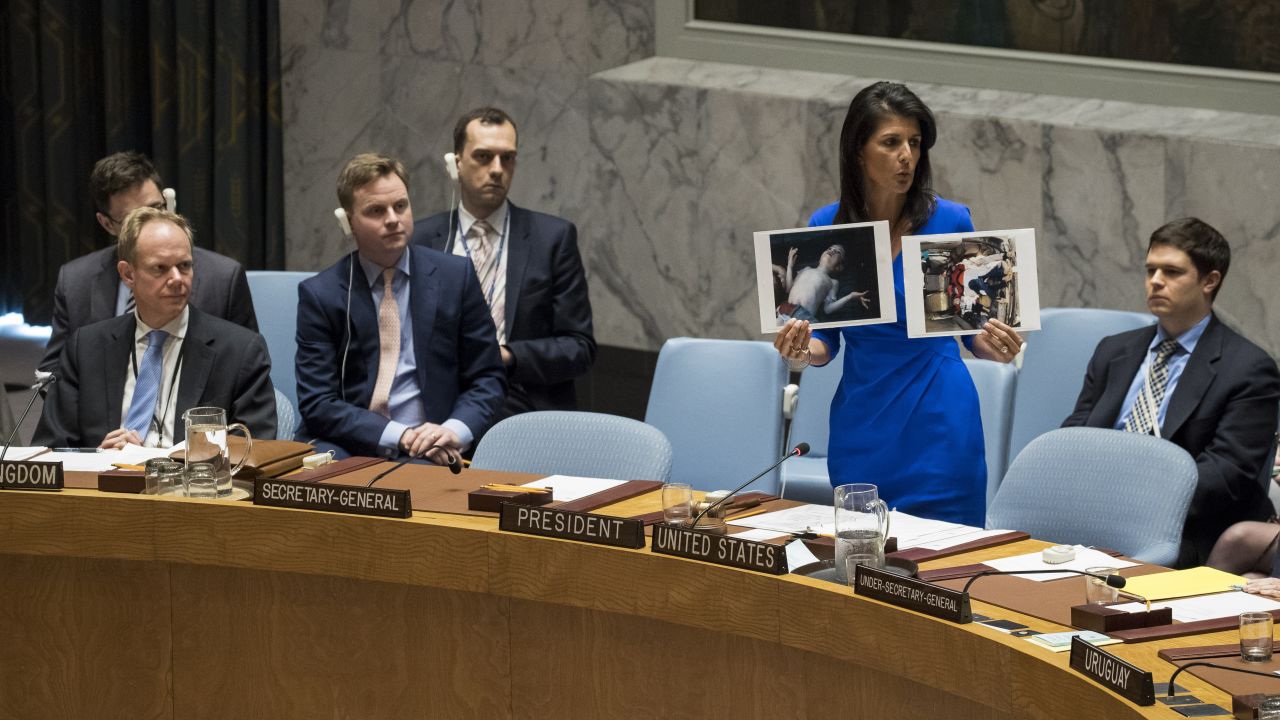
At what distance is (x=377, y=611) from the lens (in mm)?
3057

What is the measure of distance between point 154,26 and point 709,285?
3.07 meters

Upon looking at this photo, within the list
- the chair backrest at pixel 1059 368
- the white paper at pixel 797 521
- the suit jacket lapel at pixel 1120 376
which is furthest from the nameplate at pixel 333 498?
the chair backrest at pixel 1059 368

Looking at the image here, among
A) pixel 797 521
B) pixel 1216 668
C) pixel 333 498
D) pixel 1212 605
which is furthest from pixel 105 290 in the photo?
pixel 1216 668

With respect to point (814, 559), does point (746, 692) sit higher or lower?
lower

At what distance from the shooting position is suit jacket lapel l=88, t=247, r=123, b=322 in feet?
15.1

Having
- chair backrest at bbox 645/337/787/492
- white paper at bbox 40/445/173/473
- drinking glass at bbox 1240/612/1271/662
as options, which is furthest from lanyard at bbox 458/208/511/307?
drinking glass at bbox 1240/612/1271/662

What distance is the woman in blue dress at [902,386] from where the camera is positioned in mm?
3324

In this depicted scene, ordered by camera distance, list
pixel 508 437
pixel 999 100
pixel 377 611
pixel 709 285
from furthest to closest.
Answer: pixel 709 285 < pixel 999 100 < pixel 508 437 < pixel 377 611

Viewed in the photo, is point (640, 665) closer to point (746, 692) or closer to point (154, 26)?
point (746, 692)

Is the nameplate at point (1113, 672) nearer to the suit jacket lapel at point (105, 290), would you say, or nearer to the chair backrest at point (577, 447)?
the chair backrest at point (577, 447)

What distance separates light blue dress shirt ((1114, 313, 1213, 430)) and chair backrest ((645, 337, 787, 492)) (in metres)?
0.94

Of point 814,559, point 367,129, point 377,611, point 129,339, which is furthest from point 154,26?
point 814,559

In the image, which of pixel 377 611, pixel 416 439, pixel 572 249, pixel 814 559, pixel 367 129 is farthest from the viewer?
A: pixel 367 129

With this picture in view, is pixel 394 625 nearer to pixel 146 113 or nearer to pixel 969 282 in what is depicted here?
pixel 969 282
